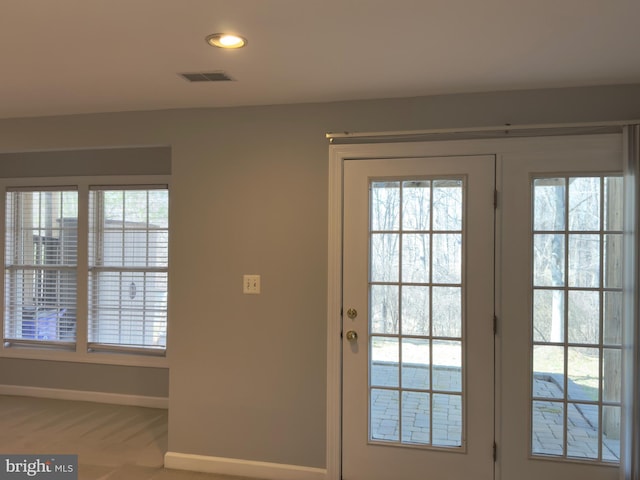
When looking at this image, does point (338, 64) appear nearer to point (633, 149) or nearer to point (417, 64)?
point (417, 64)

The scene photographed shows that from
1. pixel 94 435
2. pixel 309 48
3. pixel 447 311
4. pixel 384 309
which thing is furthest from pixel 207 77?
pixel 94 435

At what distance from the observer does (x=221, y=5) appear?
196 cm

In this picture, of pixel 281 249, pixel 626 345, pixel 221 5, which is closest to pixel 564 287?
pixel 626 345

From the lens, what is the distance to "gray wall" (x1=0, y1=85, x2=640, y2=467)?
3.29m

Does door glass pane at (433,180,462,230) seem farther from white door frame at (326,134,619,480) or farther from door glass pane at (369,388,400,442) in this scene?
door glass pane at (369,388,400,442)

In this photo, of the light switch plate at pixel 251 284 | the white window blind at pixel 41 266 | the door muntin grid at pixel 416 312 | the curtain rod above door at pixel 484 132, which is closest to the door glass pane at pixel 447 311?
the door muntin grid at pixel 416 312

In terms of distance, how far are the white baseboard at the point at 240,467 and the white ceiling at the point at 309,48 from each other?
7.63 ft

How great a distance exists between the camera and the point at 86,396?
4.92 meters

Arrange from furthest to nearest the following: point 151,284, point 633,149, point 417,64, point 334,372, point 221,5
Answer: point 151,284 → point 334,372 → point 633,149 → point 417,64 → point 221,5

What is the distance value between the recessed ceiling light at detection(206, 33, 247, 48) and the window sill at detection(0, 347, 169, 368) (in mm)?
3209

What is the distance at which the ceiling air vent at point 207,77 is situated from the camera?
9.14ft

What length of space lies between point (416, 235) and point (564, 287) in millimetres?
886

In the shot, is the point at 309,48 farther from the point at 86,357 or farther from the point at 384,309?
the point at 86,357

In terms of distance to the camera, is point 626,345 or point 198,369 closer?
point 626,345
